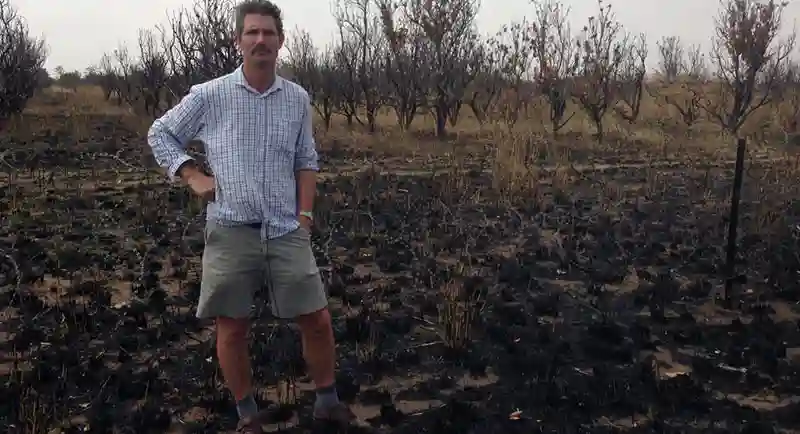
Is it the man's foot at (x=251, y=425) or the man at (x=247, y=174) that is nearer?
the man at (x=247, y=174)

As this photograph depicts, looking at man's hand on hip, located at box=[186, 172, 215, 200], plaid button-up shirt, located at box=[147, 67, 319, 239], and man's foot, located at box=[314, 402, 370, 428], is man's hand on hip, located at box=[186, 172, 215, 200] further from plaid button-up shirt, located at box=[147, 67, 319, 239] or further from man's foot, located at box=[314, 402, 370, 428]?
man's foot, located at box=[314, 402, 370, 428]

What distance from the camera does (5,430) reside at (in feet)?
9.61

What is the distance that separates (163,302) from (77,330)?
67 centimetres

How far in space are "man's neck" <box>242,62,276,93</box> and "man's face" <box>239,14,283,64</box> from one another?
0.03m

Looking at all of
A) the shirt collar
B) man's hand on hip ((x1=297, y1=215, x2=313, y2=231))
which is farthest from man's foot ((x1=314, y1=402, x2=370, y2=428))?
the shirt collar

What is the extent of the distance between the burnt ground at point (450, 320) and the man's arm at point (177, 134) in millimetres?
1141

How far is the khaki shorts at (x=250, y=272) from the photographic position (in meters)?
2.60

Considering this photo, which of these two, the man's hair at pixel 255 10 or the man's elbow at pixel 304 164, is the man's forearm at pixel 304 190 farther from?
the man's hair at pixel 255 10

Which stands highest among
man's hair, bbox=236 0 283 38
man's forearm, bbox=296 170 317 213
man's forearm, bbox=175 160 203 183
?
man's hair, bbox=236 0 283 38

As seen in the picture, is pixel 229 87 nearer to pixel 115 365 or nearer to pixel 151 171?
pixel 115 365

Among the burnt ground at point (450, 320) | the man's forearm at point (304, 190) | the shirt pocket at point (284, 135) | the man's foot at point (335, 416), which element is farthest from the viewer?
the burnt ground at point (450, 320)

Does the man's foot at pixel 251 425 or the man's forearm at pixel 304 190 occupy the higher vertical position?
the man's forearm at pixel 304 190

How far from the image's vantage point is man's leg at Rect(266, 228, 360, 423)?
2643mm

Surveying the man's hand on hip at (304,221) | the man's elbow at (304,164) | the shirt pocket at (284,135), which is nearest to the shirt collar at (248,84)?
the shirt pocket at (284,135)
